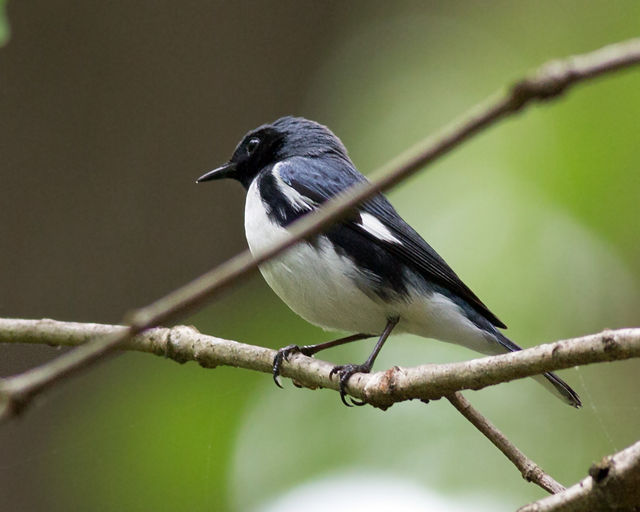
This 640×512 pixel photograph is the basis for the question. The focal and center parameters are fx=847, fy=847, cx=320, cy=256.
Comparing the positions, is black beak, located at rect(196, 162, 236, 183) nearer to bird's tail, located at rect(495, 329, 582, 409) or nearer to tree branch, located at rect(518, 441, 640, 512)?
bird's tail, located at rect(495, 329, 582, 409)

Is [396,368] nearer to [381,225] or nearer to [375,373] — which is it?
[375,373]

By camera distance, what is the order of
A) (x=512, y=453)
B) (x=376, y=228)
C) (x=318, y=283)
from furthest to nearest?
(x=376, y=228) < (x=318, y=283) < (x=512, y=453)

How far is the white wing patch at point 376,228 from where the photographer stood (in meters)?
3.47

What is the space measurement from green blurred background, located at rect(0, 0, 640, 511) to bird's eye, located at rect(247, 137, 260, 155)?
712 millimetres

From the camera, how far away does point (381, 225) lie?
3.55 metres

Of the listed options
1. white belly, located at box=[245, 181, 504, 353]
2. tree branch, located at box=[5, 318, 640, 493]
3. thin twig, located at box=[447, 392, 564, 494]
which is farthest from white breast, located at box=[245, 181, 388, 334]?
thin twig, located at box=[447, 392, 564, 494]

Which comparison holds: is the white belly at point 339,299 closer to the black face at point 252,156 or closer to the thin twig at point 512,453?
the black face at point 252,156

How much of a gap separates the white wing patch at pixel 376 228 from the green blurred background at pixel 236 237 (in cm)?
80

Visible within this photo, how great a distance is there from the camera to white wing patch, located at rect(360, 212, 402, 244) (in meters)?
3.47

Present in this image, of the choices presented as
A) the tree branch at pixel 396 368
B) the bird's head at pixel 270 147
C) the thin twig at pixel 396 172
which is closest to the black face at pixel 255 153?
the bird's head at pixel 270 147

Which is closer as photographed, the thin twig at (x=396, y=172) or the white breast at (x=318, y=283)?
the thin twig at (x=396, y=172)

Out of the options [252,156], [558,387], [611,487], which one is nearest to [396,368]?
[611,487]

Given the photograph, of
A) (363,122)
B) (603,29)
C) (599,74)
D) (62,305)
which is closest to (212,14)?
(363,122)

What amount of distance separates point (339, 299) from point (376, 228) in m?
0.36
